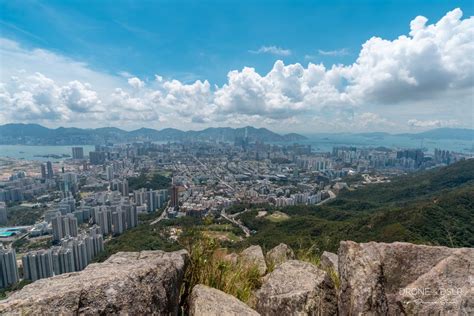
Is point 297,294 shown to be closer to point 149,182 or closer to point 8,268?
point 8,268

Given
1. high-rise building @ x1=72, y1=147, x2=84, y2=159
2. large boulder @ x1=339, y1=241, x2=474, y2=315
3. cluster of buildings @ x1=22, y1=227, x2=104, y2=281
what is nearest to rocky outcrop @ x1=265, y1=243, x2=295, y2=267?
large boulder @ x1=339, y1=241, x2=474, y2=315

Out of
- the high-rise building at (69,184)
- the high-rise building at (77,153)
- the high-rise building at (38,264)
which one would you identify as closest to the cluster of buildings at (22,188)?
the high-rise building at (69,184)

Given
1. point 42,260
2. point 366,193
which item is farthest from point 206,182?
point 42,260

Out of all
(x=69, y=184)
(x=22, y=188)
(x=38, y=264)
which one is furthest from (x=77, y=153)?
(x=38, y=264)

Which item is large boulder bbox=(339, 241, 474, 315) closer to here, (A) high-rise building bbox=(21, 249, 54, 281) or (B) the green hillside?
(B) the green hillside

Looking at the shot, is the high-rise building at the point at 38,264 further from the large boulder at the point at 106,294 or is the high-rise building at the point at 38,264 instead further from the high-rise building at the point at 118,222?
the large boulder at the point at 106,294

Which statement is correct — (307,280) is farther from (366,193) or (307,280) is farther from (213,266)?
(366,193)

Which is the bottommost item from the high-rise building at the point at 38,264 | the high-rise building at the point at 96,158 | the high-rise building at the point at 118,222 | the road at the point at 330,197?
the road at the point at 330,197
